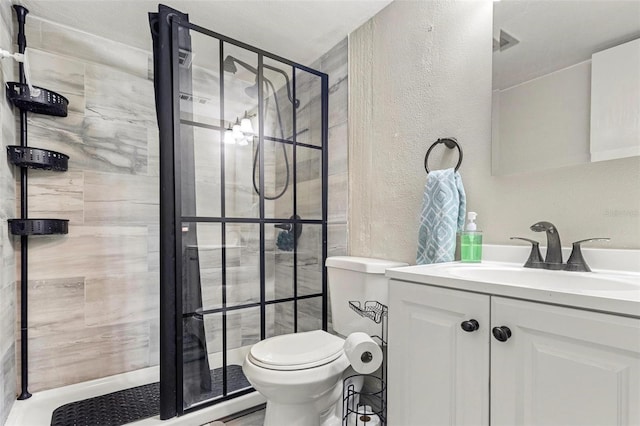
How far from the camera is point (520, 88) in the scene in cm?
124

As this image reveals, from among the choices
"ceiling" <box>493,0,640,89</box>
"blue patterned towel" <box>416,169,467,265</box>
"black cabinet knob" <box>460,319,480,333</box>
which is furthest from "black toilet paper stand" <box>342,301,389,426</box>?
"ceiling" <box>493,0,640,89</box>

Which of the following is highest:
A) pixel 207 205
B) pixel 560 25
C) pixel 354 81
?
pixel 354 81

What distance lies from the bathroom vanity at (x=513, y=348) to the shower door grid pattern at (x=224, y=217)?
97 cm

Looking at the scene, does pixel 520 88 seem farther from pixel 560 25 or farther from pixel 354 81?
pixel 354 81

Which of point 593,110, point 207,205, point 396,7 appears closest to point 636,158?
point 593,110

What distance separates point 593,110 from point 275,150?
4.62ft

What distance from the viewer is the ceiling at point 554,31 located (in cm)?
103

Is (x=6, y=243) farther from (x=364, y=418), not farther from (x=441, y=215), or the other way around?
(x=441, y=215)

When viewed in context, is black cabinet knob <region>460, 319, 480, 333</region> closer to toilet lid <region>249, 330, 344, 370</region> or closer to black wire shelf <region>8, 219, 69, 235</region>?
toilet lid <region>249, 330, 344, 370</region>

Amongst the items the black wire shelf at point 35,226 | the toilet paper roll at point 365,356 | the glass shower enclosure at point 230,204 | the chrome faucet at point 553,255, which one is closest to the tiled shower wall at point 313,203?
the glass shower enclosure at point 230,204

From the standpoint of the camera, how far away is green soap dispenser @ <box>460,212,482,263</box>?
1268 millimetres

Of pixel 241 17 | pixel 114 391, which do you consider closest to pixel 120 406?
pixel 114 391

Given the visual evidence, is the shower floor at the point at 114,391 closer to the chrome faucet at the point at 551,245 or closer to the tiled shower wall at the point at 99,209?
the tiled shower wall at the point at 99,209

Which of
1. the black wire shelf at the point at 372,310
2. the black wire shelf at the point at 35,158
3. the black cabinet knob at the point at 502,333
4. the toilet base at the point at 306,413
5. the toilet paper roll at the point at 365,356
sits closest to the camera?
the black cabinet knob at the point at 502,333
